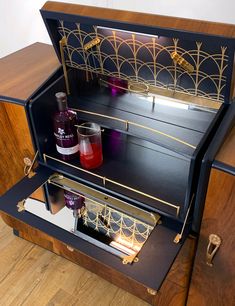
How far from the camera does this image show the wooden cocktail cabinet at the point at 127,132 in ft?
2.51

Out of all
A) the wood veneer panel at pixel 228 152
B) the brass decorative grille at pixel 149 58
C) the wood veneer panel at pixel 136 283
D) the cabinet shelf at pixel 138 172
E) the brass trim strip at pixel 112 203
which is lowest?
the wood veneer panel at pixel 136 283

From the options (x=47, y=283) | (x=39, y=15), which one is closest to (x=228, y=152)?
(x=47, y=283)

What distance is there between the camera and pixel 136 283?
1099 mm

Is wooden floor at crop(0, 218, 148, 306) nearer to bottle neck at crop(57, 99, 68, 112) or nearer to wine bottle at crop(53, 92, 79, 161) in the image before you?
wine bottle at crop(53, 92, 79, 161)

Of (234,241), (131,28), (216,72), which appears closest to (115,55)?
(131,28)

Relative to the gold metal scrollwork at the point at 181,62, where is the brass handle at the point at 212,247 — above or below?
below

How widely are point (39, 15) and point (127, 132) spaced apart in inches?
34.2

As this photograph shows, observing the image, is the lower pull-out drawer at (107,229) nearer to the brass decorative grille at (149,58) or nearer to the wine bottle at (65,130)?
the wine bottle at (65,130)

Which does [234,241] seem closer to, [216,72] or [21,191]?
[216,72]

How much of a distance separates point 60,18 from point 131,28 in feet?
0.70

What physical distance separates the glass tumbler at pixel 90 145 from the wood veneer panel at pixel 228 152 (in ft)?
1.29

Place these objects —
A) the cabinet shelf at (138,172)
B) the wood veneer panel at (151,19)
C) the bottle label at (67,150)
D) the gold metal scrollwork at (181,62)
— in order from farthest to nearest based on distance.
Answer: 1. the bottle label at (67,150)
2. the cabinet shelf at (138,172)
3. the gold metal scrollwork at (181,62)
4. the wood veneer panel at (151,19)

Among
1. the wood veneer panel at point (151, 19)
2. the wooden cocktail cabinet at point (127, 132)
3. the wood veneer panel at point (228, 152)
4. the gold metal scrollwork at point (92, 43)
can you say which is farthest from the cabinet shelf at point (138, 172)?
the wood veneer panel at point (151, 19)

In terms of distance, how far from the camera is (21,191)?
3.24 feet
